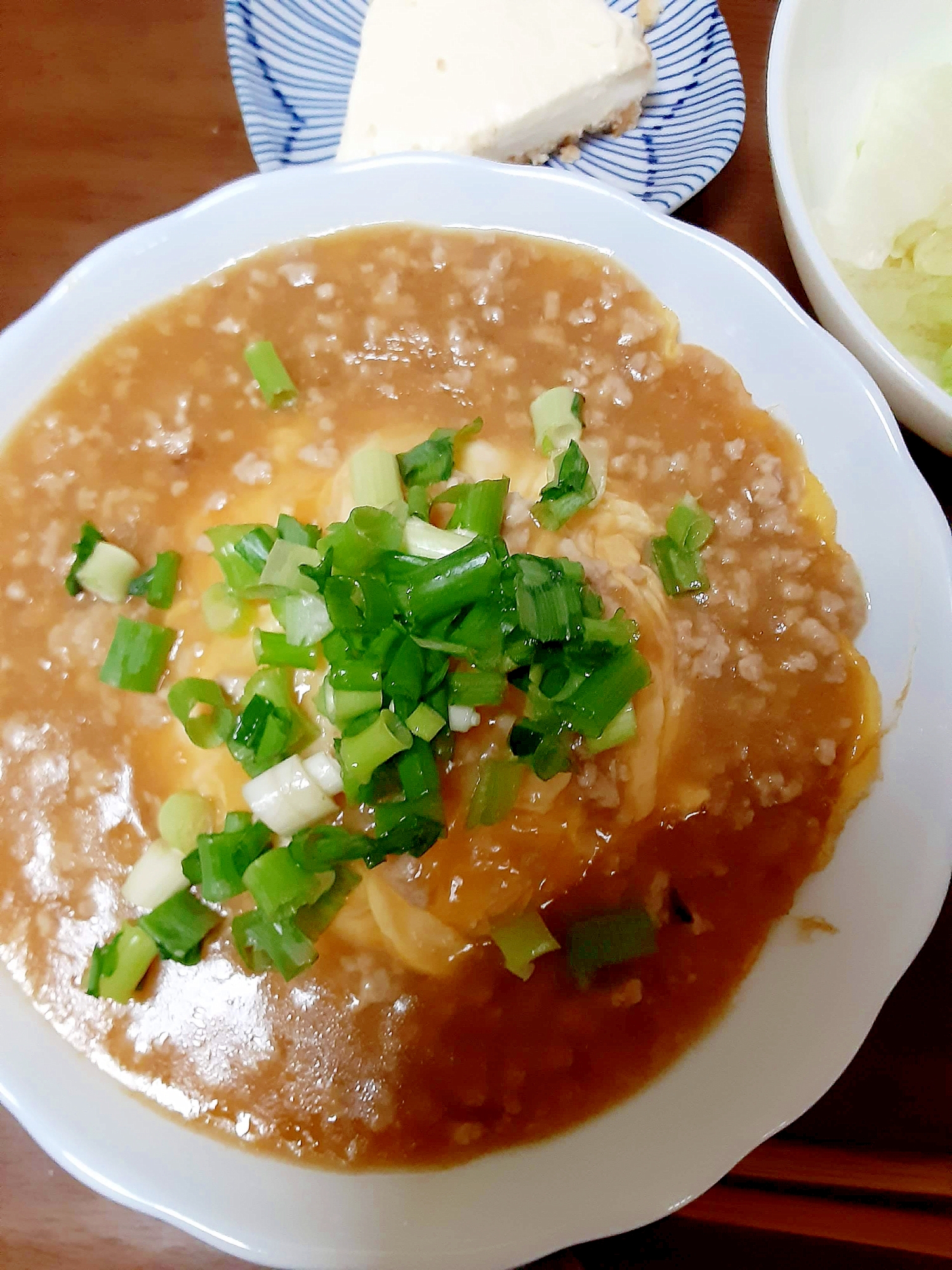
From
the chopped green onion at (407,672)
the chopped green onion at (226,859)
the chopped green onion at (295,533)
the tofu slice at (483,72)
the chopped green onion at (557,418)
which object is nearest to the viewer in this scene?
the chopped green onion at (407,672)

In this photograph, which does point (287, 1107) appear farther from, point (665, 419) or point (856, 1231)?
point (665, 419)

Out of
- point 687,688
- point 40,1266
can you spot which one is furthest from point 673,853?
point 40,1266

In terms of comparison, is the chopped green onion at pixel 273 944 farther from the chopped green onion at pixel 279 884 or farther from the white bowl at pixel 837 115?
the white bowl at pixel 837 115

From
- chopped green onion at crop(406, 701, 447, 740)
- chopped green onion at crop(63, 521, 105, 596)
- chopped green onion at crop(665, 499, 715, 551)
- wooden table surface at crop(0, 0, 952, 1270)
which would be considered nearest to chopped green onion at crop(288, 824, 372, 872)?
chopped green onion at crop(406, 701, 447, 740)

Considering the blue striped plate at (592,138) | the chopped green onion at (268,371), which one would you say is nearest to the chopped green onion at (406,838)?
the chopped green onion at (268,371)

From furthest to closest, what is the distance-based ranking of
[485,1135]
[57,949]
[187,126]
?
[187,126] → [57,949] → [485,1135]

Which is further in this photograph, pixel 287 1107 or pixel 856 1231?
pixel 856 1231
